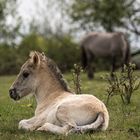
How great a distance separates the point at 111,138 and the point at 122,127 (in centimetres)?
122

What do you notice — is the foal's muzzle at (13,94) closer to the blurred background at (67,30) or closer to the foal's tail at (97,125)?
the foal's tail at (97,125)

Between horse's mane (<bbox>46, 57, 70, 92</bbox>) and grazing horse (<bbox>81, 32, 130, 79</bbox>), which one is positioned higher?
horse's mane (<bbox>46, 57, 70, 92</bbox>)

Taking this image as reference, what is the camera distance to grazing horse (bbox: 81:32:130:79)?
24.4 m

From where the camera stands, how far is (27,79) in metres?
9.92

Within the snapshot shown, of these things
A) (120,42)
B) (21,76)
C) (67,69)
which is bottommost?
(67,69)

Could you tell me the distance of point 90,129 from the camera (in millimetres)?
8766

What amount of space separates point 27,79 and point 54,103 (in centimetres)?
72

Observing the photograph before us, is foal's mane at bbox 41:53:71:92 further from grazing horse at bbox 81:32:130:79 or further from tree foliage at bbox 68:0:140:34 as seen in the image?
tree foliage at bbox 68:0:140:34

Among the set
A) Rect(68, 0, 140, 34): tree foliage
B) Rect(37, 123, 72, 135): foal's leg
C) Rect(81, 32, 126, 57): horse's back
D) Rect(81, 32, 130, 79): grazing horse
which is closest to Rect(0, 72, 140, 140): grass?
Rect(37, 123, 72, 135): foal's leg

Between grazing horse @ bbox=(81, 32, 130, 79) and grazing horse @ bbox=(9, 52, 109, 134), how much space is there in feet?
46.7

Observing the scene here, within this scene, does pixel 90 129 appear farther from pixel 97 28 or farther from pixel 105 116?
pixel 97 28

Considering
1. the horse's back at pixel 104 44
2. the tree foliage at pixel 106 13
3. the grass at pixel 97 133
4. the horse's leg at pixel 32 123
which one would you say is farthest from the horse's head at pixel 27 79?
the tree foliage at pixel 106 13

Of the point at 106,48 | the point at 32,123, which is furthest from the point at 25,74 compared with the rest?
the point at 106,48

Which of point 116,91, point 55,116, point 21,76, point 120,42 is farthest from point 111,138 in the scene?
point 120,42
